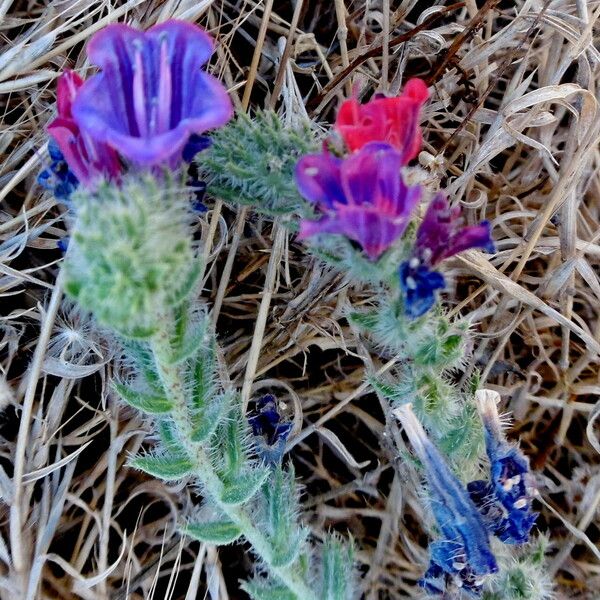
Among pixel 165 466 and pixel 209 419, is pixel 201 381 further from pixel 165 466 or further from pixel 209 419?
pixel 165 466

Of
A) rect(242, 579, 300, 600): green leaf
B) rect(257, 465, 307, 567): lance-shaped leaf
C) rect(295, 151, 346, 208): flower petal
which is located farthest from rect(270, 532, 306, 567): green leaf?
rect(295, 151, 346, 208): flower petal

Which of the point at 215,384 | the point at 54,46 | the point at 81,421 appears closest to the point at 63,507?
the point at 81,421

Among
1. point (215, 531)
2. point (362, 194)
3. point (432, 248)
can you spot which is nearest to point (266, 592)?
point (215, 531)

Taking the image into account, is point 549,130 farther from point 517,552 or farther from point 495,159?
point 517,552

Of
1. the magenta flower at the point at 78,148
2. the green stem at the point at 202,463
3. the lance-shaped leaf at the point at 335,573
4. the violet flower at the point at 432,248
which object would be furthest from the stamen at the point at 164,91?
the lance-shaped leaf at the point at 335,573

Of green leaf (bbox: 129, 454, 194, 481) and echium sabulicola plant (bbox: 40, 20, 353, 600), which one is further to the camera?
green leaf (bbox: 129, 454, 194, 481)

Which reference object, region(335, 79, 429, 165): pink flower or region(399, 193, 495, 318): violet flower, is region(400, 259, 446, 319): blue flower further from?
region(335, 79, 429, 165): pink flower
